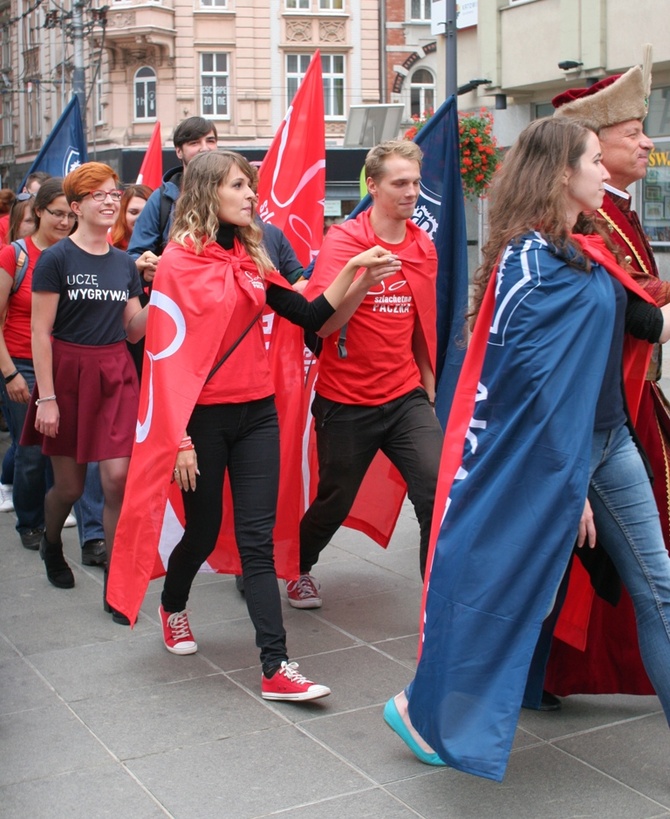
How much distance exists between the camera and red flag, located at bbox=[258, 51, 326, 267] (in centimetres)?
622

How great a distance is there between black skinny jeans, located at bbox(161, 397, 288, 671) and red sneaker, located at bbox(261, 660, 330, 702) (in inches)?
2.1

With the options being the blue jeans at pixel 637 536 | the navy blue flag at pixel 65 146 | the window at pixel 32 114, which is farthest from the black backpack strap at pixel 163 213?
the window at pixel 32 114

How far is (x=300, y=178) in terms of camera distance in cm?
623

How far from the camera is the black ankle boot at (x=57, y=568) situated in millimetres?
5746

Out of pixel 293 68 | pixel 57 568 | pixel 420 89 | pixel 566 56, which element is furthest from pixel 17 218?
pixel 420 89

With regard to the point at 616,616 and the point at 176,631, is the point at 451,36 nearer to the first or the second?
the point at 176,631

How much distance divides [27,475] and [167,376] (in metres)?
2.44

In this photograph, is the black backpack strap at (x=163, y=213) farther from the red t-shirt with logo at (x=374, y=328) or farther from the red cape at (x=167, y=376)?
the red cape at (x=167, y=376)

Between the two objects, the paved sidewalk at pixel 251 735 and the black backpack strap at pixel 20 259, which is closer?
the paved sidewalk at pixel 251 735

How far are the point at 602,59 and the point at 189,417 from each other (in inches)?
810

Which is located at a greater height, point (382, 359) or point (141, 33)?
point (141, 33)

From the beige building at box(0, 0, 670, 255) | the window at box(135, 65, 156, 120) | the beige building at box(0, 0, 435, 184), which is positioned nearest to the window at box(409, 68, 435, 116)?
the beige building at box(0, 0, 670, 255)

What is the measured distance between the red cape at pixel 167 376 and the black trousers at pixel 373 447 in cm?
65

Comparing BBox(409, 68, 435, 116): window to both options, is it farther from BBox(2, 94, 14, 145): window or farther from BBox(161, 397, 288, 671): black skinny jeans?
BBox(161, 397, 288, 671): black skinny jeans
